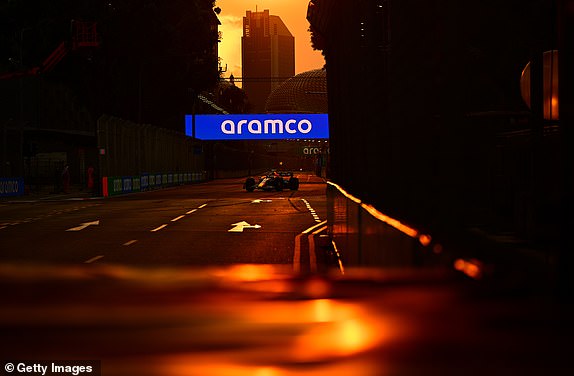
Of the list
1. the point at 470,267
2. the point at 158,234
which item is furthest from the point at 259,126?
the point at 470,267

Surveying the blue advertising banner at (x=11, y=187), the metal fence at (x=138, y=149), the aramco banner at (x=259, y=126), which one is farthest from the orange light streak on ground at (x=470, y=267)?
the aramco banner at (x=259, y=126)

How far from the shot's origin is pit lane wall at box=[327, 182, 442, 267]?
392 centimetres

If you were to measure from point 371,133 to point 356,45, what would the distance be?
95.1 inches

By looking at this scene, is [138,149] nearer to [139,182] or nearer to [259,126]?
[139,182]

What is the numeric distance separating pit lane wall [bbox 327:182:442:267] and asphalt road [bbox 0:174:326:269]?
10.3 feet

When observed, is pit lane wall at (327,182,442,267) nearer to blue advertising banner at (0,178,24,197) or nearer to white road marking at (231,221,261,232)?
white road marking at (231,221,261,232)

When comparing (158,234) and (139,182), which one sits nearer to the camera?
(158,234)

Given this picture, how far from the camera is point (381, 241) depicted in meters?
6.04

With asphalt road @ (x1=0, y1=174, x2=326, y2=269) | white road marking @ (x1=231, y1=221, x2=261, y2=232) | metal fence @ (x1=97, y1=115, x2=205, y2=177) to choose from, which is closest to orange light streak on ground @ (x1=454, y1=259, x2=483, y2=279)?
asphalt road @ (x1=0, y1=174, x2=326, y2=269)

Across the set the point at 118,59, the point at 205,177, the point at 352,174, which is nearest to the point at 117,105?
the point at 118,59

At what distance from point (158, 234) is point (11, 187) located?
2584 cm

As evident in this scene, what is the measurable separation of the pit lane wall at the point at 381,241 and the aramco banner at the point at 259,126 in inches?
2614

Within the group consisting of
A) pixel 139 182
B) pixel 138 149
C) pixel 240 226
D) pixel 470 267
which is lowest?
pixel 240 226

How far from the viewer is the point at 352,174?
1345 cm
